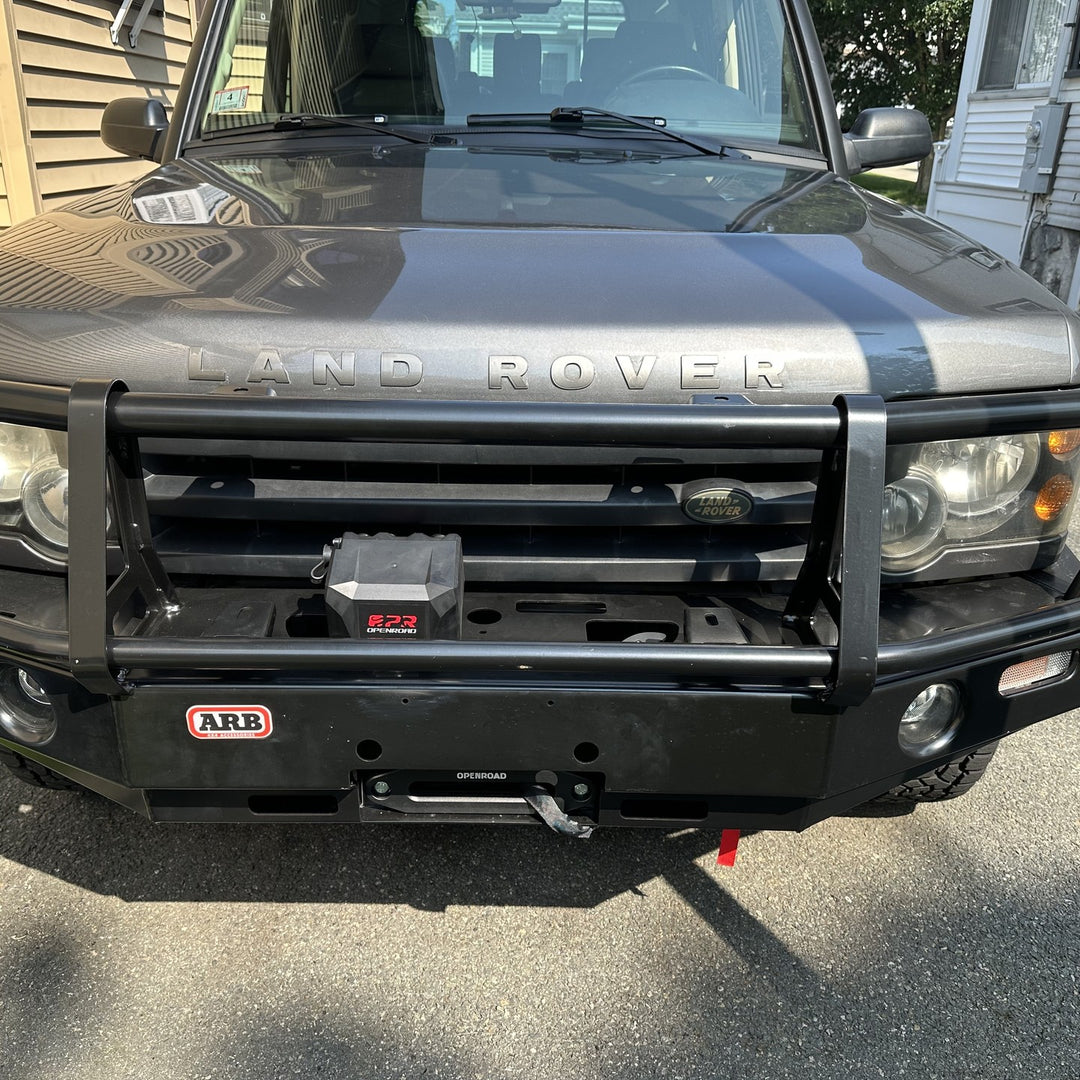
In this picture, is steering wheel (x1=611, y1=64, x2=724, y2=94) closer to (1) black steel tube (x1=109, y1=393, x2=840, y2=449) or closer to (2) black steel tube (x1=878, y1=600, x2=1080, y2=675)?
(1) black steel tube (x1=109, y1=393, x2=840, y2=449)

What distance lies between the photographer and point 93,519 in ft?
5.45

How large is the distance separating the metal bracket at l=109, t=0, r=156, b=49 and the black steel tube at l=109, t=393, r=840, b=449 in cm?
746

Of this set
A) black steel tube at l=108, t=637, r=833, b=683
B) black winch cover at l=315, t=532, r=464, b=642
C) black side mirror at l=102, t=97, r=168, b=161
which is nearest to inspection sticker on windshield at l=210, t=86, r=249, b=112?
black side mirror at l=102, t=97, r=168, b=161

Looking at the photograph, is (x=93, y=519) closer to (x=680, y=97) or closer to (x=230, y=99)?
(x=230, y=99)

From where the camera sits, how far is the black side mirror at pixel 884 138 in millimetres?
3244

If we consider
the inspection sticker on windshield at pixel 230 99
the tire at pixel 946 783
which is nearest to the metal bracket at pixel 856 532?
the tire at pixel 946 783

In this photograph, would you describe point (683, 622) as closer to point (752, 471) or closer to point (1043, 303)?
point (752, 471)

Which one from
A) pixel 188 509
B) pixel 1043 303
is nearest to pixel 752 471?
pixel 1043 303

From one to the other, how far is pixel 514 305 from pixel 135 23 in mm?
7943

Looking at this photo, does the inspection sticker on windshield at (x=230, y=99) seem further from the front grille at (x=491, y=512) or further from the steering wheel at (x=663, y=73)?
the front grille at (x=491, y=512)

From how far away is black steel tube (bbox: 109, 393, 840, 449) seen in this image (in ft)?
5.30

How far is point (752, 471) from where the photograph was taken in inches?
77.0

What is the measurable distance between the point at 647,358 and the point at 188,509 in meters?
0.88

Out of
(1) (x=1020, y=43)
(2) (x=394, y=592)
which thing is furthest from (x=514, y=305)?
(1) (x=1020, y=43)
